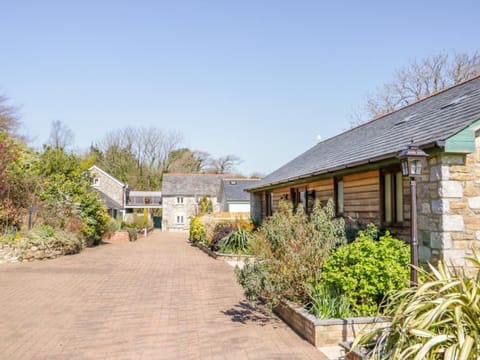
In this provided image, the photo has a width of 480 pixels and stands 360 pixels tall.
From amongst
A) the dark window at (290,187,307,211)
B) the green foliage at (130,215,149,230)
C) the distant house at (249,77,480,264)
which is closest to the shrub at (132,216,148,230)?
the green foliage at (130,215,149,230)

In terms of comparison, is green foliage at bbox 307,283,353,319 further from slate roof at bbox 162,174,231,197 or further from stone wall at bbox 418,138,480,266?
slate roof at bbox 162,174,231,197

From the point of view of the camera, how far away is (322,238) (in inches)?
300

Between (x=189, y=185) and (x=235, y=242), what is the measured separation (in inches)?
1290

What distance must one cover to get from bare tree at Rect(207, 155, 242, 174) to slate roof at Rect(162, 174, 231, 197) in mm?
11271

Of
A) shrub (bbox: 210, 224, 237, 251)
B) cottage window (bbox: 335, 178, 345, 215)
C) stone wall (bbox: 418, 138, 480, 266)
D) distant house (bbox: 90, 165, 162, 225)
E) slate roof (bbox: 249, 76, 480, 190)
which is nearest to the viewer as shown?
stone wall (bbox: 418, 138, 480, 266)

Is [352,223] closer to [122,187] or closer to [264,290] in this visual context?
[264,290]

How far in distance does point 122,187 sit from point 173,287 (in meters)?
39.7

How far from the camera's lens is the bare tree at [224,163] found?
64.1 m

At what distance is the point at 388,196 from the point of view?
1020 cm

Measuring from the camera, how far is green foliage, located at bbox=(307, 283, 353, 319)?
255 inches

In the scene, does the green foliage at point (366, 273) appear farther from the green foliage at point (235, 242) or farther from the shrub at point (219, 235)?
the shrub at point (219, 235)

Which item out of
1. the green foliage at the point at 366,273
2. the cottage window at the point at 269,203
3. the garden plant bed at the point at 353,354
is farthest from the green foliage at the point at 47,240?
the garden plant bed at the point at 353,354

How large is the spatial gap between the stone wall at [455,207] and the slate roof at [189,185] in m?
43.9

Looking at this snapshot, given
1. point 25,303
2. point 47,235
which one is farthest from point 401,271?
point 47,235
